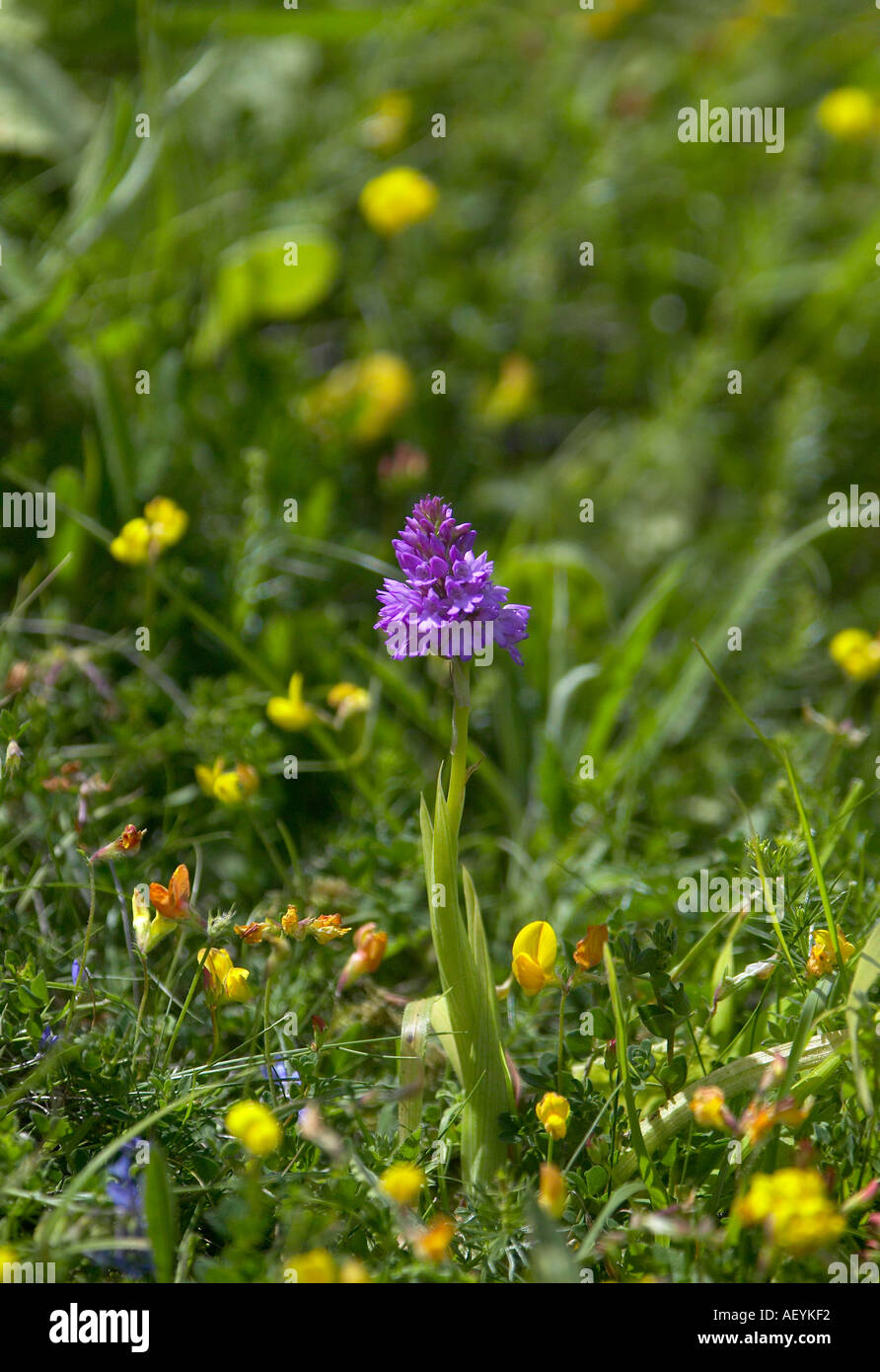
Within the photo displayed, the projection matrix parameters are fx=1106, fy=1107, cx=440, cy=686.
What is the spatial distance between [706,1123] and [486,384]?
2.23 metres

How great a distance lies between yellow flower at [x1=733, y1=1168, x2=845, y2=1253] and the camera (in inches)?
43.4

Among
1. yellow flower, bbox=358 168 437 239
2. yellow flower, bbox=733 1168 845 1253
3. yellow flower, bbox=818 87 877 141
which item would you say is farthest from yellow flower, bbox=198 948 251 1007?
yellow flower, bbox=818 87 877 141

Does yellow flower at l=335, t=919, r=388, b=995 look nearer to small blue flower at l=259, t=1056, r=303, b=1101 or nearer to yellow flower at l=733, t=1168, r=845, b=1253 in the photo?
small blue flower at l=259, t=1056, r=303, b=1101

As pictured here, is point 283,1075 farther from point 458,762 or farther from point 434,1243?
point 458,762

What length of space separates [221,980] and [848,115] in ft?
10.2

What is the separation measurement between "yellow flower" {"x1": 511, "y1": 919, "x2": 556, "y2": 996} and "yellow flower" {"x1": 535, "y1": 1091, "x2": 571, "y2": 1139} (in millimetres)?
143

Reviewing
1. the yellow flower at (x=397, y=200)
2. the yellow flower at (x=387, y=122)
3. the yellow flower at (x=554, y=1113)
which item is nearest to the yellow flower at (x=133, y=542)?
the yellow flower at (x=554, y=1113)

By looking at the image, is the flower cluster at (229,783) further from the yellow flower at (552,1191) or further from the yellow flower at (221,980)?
the yellow flower at (552,1191)

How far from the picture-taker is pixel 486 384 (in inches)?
120

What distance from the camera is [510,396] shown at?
2.89 m

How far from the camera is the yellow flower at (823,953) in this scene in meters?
1.43

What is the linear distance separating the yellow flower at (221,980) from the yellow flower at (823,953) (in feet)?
2.44
